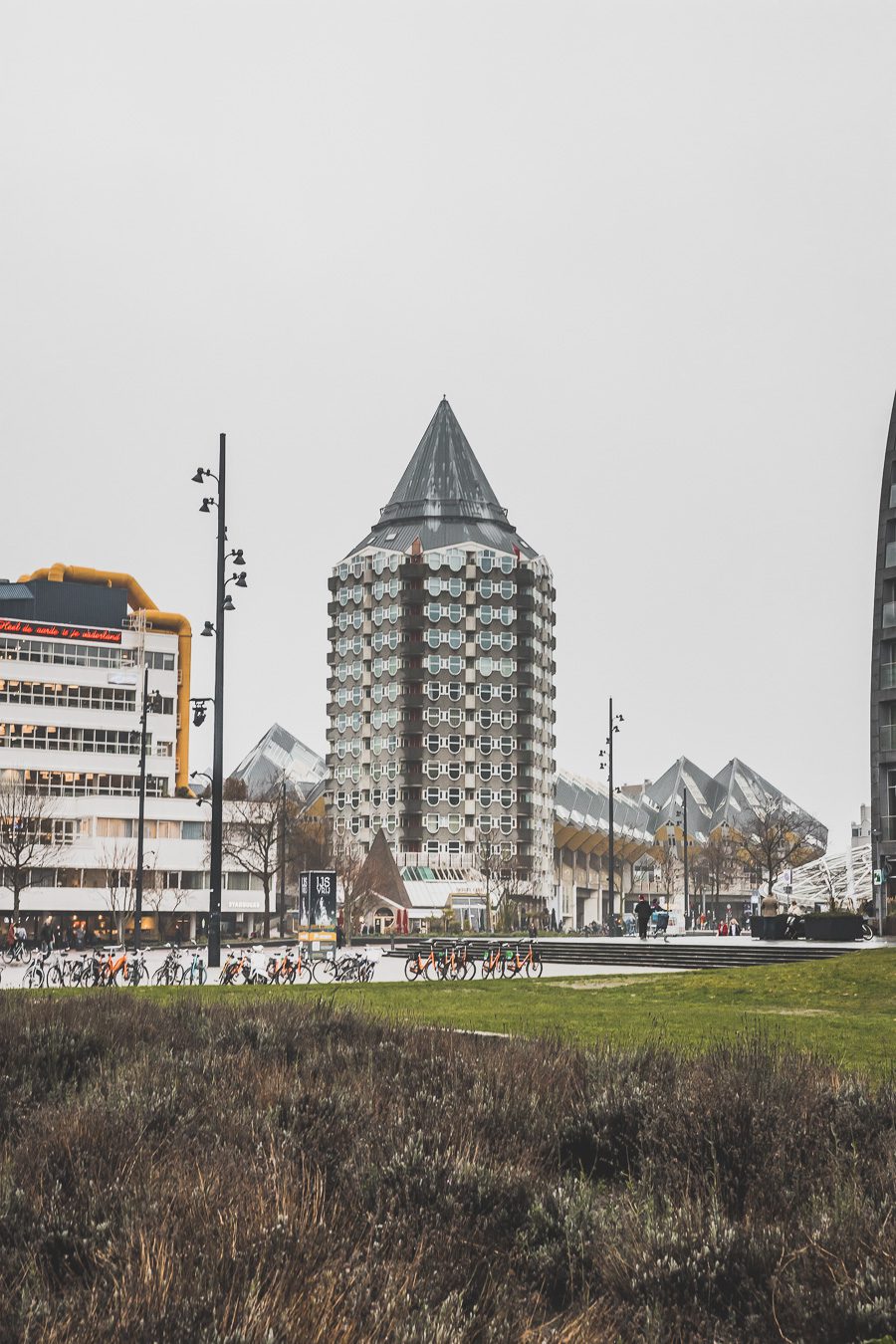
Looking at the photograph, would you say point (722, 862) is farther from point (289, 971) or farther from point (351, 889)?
point (289, 971)

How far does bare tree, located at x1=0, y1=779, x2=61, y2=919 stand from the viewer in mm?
75938

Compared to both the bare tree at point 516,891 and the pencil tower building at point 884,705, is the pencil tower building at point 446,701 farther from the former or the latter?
the pencil tower building at point 884,705

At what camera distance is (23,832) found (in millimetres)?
78250

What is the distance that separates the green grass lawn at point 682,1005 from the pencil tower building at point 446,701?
11139 cm

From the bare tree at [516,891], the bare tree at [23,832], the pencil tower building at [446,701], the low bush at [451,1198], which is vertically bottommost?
the bare tree at [516,891]

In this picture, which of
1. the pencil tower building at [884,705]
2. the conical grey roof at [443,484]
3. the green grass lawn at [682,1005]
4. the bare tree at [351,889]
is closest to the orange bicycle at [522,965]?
the green grass lawn at [682,1005]

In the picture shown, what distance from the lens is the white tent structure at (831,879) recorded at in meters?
104

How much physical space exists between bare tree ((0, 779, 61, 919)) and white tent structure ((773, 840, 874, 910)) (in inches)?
1929

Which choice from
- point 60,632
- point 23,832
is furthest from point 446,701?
point 23,832

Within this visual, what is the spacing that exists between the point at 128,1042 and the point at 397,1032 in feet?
8.17

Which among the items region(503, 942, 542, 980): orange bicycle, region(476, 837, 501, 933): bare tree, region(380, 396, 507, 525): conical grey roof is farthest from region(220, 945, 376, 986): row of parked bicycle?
region(380, 396, 507, 525): conical grey roof

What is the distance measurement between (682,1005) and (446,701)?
124257 mm

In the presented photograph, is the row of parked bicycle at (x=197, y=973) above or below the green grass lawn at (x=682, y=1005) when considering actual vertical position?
below

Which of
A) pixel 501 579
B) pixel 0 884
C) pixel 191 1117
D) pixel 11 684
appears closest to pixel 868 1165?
pixel 191 1117
